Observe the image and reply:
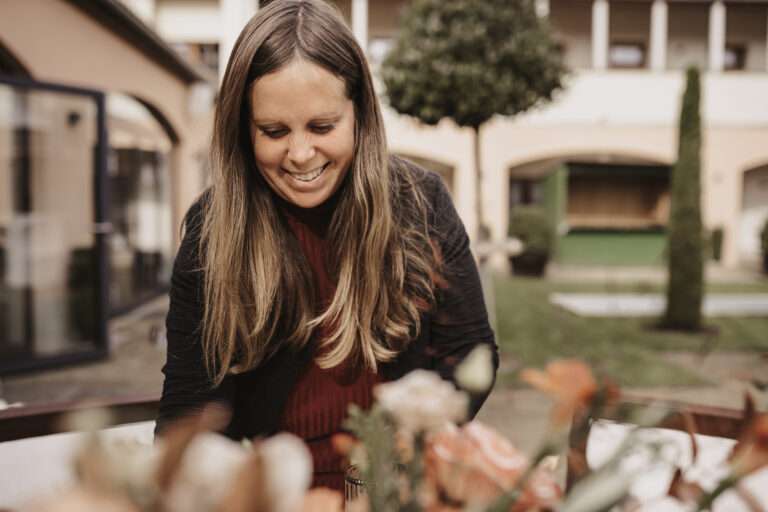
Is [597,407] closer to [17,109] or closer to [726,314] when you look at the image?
[17,109]

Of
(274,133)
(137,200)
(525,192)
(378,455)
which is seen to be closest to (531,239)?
(525,192)

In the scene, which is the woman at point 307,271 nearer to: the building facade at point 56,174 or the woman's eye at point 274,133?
the woman's eye at point 274,133

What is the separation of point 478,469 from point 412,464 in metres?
0.04

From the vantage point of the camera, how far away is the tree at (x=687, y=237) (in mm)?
6625

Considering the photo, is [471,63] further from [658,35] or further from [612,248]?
[658,35]

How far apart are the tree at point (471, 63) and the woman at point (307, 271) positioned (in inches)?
173

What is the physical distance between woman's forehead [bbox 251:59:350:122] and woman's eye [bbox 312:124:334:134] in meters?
0.02

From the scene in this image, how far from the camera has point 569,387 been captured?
1.42 ft

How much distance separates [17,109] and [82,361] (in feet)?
6.45

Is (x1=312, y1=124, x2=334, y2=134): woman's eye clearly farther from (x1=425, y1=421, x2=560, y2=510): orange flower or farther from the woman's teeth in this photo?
(x1=425, y1=421, x2=560, y2=510): orange flower

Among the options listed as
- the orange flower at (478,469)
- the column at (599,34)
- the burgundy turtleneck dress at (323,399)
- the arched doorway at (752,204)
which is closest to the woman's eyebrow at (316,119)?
the burgundy turtleneck dress at (323,399)

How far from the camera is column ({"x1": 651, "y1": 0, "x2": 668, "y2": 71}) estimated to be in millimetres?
14695

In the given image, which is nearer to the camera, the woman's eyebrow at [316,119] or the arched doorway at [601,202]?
the woman's eyebrow at [316,119]

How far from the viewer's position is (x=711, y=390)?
4.55m
